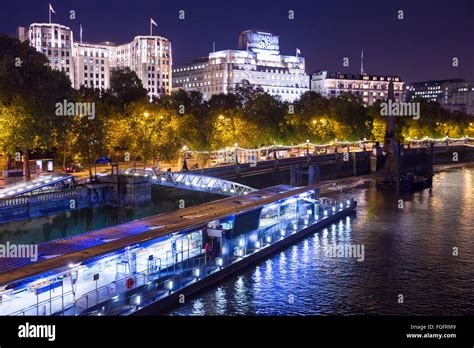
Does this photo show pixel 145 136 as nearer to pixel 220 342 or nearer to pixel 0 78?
pixel 0 78

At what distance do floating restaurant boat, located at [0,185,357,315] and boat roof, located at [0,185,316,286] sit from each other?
0.09ft

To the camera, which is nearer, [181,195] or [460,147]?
[181,195]

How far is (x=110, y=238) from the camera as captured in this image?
22.7m

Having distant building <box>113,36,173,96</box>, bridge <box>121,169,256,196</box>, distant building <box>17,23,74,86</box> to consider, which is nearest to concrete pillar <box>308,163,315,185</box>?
bridge <box>121,169,256,196</box>

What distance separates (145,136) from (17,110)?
15.0 metres

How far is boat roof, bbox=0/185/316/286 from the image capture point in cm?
1752

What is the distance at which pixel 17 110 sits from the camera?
1540 inches

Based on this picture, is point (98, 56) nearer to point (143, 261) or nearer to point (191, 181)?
point (191, 181)

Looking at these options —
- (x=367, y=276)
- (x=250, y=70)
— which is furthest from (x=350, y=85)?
(x=367, y=276)

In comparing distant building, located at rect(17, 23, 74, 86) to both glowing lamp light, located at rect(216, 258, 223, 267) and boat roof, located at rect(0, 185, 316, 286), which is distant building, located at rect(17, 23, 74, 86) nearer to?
boat roof, located at rect(0, 185, 316, 286)

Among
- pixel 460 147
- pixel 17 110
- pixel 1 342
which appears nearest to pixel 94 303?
pixel 1 342

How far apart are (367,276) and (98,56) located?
462 feet

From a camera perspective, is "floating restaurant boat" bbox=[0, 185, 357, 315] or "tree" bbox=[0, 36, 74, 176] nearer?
"floating restaurant boat" bbox=[0, 185, 357, 315]

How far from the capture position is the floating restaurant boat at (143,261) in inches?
680
